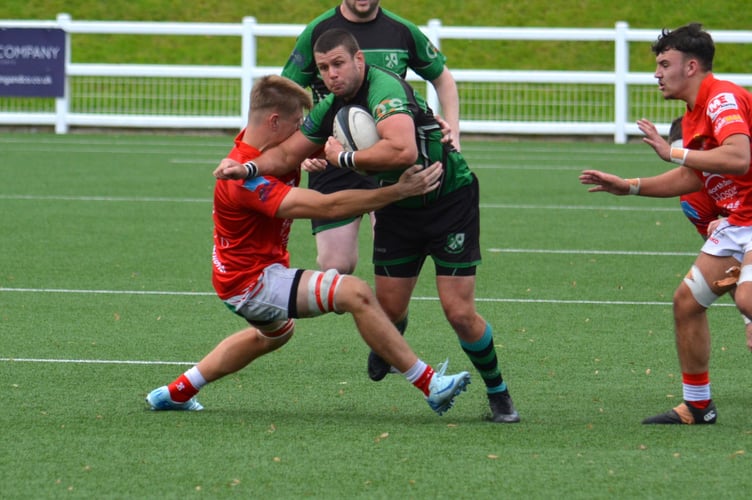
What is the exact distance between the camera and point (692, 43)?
6.02m

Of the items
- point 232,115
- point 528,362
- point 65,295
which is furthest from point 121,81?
point 528,362

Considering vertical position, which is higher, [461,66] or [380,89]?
[461,66]

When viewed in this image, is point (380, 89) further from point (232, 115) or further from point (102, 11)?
point (102, 11)

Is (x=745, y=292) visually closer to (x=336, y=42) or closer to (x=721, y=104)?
(x=721, y=104)

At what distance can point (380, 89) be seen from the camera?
5980 mm

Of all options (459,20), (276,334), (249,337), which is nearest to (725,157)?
(276,334)

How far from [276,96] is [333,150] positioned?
0.55 m

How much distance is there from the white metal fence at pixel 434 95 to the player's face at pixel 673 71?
16499 mm

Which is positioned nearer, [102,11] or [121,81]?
[121,81]

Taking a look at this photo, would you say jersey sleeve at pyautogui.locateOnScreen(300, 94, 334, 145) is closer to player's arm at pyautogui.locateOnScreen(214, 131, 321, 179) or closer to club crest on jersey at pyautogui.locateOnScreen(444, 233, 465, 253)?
player's arm at pyautogui.locateOnScreen(214, 131, 321, 179)

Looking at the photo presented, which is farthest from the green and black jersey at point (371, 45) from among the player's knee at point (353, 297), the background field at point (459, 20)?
the background field at point (459, 20)

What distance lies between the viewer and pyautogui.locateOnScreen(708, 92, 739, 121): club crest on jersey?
19.3ft

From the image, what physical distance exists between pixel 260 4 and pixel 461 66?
24.1 ft

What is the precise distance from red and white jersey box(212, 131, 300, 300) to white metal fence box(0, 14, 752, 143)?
16479 millimetres
